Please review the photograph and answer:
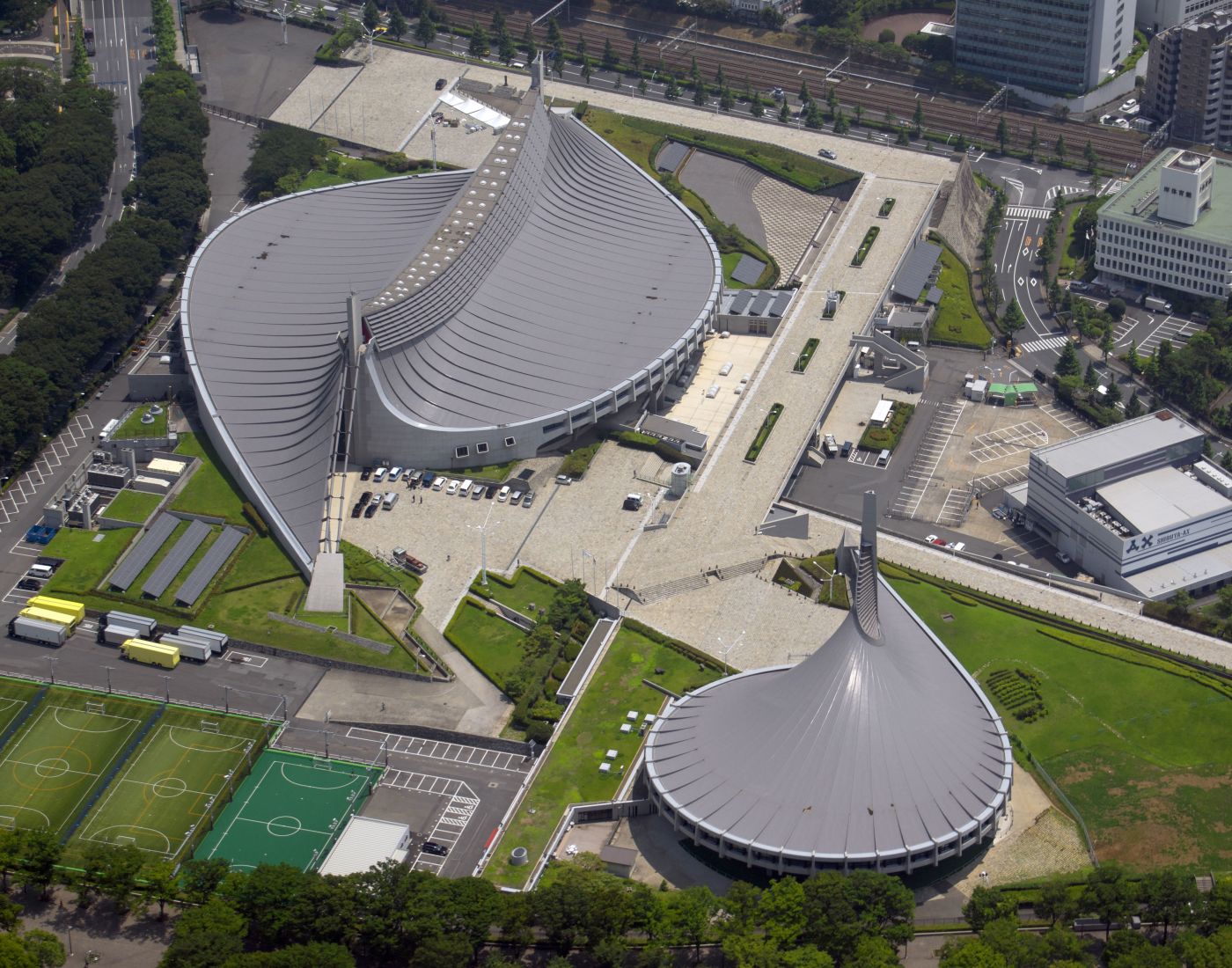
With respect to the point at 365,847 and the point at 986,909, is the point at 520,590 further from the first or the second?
the point at 986,909

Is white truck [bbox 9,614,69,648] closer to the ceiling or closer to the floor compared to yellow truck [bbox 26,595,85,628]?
closer to the floor

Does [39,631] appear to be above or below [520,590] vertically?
below

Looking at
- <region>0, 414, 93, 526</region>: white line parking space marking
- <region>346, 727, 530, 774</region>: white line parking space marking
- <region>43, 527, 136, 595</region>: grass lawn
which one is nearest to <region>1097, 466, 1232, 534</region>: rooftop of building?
<region>346, 727, 530, 774</region>: white line parking space marking

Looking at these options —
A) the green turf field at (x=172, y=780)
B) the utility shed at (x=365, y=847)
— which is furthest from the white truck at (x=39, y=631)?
the utility shed at (x=365, y=847)

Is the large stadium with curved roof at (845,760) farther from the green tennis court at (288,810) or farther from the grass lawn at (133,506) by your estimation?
the grass lawn at (133,506)

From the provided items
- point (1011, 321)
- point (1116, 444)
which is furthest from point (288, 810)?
point (1011, 321)

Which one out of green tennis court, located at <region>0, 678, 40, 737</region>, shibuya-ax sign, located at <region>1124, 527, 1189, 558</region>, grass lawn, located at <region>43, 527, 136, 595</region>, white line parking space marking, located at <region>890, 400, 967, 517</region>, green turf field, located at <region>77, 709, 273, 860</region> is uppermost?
shibuya-ax sign, located at <region>1124, 527, 1189, 558</region>

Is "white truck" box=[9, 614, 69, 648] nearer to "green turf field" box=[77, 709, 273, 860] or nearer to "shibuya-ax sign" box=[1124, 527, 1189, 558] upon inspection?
"green turf field" box=[77, 709, 273, 860]
